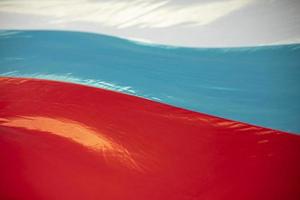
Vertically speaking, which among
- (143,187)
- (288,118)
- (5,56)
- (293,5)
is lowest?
(143,187)

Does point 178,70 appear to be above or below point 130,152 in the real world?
above

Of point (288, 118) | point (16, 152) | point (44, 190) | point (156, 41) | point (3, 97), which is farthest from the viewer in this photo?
point (156, 41)

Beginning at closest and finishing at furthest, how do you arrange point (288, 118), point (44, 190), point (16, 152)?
point (44, 190)
point (16, 152)
point (288, 118)

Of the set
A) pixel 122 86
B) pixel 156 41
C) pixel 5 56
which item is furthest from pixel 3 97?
pixel 156 41

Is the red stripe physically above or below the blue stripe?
below

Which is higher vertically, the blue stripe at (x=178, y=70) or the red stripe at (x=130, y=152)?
the blue stripe at (x=178, y=70)

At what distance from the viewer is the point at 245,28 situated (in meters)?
1.37

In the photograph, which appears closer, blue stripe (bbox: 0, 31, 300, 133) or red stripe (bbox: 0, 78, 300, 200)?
red stripe (bbox: 0, 78, 300, 200)

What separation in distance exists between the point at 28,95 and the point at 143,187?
0.70 meters

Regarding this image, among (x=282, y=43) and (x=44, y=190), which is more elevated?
(x=282, y=43)

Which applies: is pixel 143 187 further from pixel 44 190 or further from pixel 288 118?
pixel 288 118

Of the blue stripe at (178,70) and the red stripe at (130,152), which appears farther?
the blue stripe at (178,70)

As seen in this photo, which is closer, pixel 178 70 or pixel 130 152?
pixel 130 152

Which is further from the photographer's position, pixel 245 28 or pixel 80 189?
pixel 245 28
